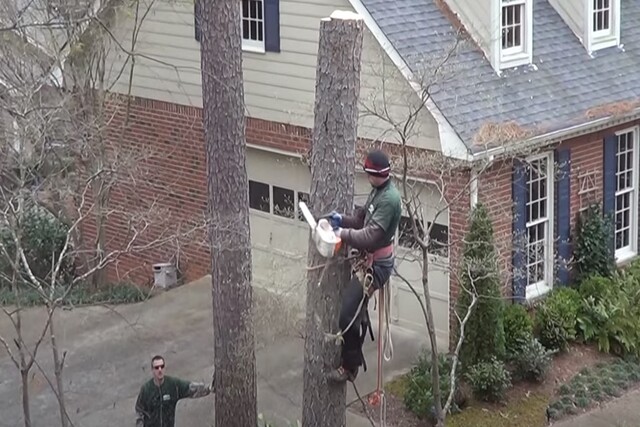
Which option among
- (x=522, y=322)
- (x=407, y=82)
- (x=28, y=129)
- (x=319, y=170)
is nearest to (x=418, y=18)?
(x=407, y=82)

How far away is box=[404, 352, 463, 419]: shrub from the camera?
12758 millimetres

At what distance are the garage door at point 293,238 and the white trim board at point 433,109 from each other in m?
0.79

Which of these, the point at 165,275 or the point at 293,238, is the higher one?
the point at 293,238

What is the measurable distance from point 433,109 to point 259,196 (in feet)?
14.4

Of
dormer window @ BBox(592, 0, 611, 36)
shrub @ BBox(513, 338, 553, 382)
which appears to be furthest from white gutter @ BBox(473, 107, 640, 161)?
shrub @ BBox(513, 338, 553, 382)

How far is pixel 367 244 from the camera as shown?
26.9 ft

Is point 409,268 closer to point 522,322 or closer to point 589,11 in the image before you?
point 522,322

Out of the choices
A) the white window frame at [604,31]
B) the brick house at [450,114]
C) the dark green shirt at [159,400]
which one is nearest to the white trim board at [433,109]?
the brick house at [450,114]

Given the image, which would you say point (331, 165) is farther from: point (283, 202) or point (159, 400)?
point (283, 202)

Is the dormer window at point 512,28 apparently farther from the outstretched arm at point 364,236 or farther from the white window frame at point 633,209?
the outstretched arm at point 364,236

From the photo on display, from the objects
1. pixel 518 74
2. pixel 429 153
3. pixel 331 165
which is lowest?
pixel 429 153

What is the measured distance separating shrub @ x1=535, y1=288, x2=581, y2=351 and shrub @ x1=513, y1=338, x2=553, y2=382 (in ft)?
2.05

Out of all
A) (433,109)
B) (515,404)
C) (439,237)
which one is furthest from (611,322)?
(433,109)

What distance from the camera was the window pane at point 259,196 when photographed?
56.7 ft
